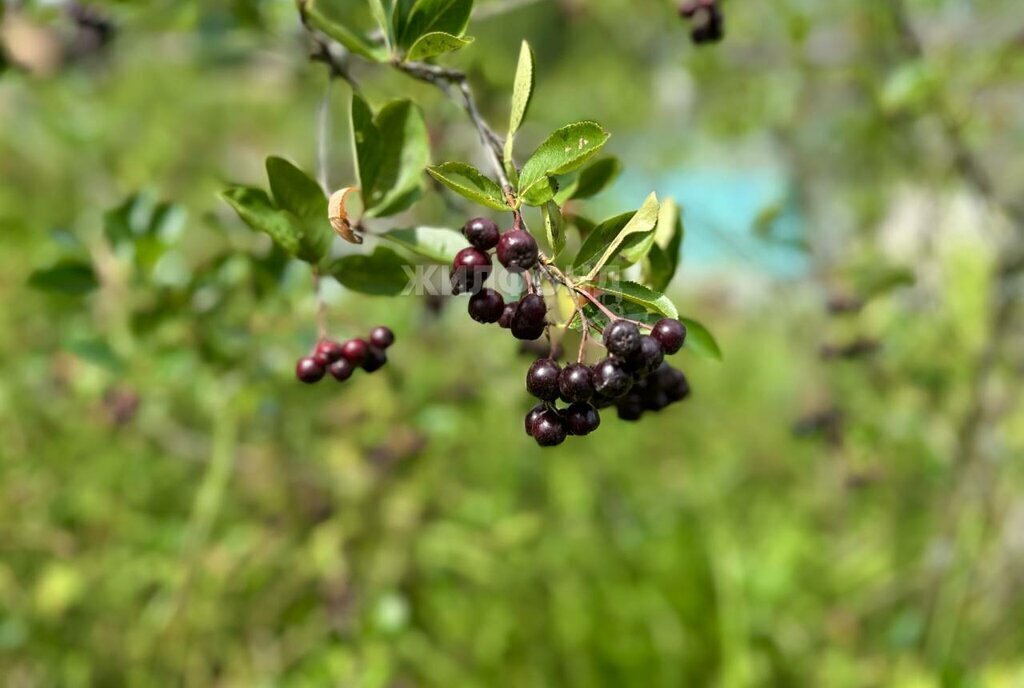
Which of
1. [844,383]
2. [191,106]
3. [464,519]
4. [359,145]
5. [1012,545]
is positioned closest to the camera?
[359,145]

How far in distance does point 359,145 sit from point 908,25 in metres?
1.48

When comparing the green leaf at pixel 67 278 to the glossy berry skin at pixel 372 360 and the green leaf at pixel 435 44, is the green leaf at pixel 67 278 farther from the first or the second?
the green leaf at pixel 435 44

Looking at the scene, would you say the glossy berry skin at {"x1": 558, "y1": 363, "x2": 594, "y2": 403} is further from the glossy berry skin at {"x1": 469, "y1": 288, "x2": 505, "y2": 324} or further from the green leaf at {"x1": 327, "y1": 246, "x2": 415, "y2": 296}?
the green leaf at {"x1": 327, "y1": 246, "x2": 415, "y2": 296}

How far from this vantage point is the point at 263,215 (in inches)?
29.0

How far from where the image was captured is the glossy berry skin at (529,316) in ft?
1.84

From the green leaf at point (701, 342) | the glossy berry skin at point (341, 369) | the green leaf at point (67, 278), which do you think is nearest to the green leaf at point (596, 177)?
the green leaf at point (701, 342)

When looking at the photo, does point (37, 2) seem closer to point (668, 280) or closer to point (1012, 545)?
point (668, 280)

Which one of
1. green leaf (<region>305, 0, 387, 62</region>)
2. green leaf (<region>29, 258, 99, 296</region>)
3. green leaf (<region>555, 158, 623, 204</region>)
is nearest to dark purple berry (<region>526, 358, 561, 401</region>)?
green leaf (<region>555, 158, 623, 204</region>)

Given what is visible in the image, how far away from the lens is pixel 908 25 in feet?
5.65

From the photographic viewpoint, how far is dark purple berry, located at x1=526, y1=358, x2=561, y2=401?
60 cm

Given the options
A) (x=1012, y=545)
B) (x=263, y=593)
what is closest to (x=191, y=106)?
(x=263, y=593)

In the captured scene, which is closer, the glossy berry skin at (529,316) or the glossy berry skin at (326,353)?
the glossy berry skin at (529,316)

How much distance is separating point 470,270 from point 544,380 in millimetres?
97

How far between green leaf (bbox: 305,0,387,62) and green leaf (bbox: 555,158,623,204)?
8.3 inches
